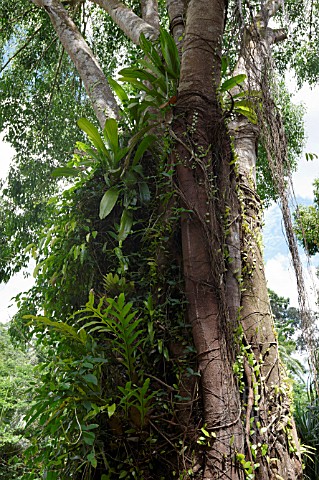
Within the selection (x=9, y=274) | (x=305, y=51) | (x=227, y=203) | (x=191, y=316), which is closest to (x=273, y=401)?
(x=191, y=316)

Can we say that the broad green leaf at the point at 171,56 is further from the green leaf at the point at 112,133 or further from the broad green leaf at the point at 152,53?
the green leaf at the point at 112,133

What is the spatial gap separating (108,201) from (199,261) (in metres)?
0.54

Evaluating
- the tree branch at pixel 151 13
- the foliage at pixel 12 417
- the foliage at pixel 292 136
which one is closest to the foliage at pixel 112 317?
the tree branch at pixel 151 13

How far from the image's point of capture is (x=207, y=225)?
2.12 meters

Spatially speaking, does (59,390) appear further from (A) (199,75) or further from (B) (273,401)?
(A) (199,75)

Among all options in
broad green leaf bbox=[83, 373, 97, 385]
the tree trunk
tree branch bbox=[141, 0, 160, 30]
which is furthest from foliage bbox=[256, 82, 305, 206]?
broad green leaf bbox=[83, 373, 97, 385]

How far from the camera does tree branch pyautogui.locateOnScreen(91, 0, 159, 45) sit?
3445 mm

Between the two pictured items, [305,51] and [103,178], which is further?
[305,51]

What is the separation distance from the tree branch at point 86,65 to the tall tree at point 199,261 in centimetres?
49

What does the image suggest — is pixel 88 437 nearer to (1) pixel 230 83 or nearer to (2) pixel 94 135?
(2) pixel 94 135

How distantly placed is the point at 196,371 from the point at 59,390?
0.54 m

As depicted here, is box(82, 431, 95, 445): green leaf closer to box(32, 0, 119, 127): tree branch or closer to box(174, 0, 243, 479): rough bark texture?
box(174, 0, 243, 479): rough bark texture

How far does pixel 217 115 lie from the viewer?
2395 millimetres

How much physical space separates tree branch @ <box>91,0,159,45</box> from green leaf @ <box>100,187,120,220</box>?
1.53 m
